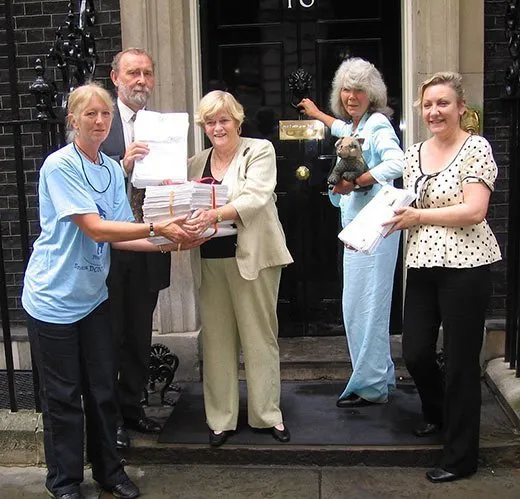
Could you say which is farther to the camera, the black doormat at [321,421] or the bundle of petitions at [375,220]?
the black doormat at [321,421]

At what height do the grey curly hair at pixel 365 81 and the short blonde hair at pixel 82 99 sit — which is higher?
the grey curly hair at pixel 365 81

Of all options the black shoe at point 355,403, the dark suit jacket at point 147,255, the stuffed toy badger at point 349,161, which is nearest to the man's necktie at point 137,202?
the dark suit jacket at point 147,255

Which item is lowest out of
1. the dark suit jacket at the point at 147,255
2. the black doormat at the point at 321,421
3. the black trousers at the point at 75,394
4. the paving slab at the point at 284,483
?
the paving slab at the point at 284,483

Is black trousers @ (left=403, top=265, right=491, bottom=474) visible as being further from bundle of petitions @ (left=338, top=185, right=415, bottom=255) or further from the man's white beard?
the man's white beard

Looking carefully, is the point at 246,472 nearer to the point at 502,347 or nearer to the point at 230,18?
the point at 502,347

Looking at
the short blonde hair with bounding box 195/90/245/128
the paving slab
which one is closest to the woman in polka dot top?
the paving slab

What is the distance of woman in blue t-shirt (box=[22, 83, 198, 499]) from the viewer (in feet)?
9.31

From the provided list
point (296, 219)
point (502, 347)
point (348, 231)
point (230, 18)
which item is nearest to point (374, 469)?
point (348, 231)

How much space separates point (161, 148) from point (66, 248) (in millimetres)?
671

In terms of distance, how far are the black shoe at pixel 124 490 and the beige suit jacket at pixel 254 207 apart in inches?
44.9

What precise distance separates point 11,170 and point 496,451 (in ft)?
11.9

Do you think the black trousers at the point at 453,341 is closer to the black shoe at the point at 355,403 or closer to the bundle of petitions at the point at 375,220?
the bundle of petitions at the point at 375,220

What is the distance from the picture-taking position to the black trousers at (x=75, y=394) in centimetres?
296

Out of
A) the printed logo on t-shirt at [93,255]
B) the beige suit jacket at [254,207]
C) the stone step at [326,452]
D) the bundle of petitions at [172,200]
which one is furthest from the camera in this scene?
the stone step at [326,452]
